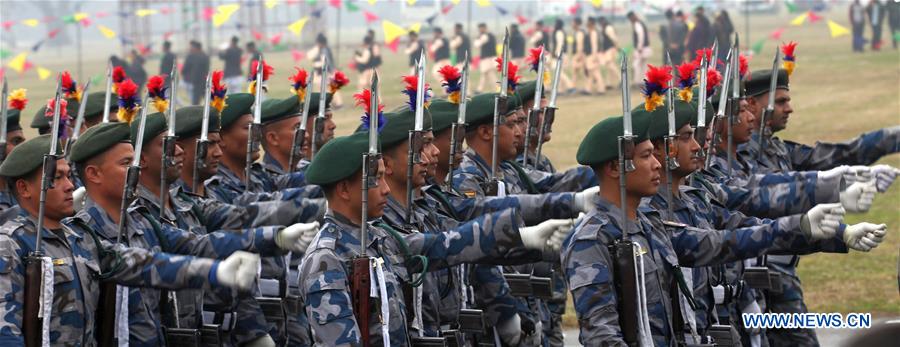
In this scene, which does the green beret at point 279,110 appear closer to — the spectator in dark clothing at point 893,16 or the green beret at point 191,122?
the green beret at point 191,122

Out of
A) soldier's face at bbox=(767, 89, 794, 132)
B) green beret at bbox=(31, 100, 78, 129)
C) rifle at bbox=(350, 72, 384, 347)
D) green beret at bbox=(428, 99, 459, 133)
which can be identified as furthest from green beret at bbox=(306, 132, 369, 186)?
soldier's face at bbox=(767, 89, 794, 132)

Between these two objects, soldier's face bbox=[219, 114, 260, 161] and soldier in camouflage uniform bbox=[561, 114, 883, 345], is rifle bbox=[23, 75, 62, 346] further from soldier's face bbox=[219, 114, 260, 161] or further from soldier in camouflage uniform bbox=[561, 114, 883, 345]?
soldier's face bbox=[219, 114, 260, 161]

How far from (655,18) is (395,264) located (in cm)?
5414

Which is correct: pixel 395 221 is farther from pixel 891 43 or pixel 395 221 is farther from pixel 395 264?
pixel 891 43

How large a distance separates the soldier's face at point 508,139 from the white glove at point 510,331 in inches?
59.5

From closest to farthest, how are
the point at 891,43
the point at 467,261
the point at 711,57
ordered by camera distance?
1. the point at 467,261
2. the point at 711,57
3. the point at 891,43

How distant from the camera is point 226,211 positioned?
27.7 ft

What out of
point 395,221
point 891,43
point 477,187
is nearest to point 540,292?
point 477,187

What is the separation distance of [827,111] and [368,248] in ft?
75.7

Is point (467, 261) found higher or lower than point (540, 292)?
higher

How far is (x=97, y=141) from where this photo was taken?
7.25 m

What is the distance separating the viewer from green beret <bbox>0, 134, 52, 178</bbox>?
21.9 ft

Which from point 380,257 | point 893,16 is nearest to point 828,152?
point 380,257

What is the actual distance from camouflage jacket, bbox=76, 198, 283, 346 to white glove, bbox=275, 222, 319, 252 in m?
0.08
